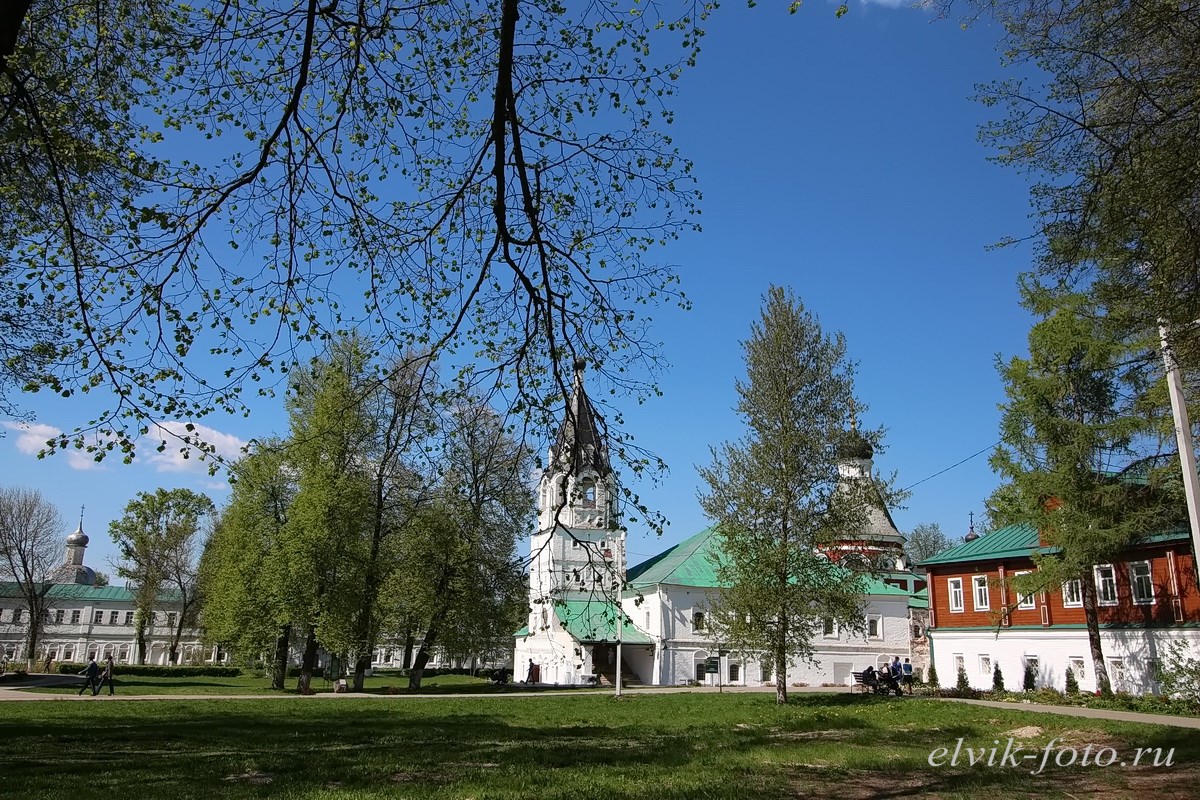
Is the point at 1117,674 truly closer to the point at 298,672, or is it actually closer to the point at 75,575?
the point at 298,672

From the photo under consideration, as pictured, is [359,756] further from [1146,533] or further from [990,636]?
[990,636]

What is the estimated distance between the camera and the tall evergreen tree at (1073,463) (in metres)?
26.7

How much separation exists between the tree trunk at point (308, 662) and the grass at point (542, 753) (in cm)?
1223

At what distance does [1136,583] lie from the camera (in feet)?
95.0

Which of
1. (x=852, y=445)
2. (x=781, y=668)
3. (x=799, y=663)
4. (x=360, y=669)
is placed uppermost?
(x=852, y=445)

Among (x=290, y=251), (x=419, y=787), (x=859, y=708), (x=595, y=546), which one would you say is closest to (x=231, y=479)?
(x=290, y=251)

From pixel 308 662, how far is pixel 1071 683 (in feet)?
99.2

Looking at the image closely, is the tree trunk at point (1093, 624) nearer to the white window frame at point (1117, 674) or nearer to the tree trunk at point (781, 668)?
the white window frame at point (1117, 674)

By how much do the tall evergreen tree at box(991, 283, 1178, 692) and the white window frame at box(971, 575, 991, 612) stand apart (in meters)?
5.62

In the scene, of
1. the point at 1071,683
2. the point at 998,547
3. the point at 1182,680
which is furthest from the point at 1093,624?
the point at 998,547

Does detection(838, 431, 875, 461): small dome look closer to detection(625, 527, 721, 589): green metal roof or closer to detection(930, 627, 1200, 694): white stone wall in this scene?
detection(930, 627, 1200, 694): white stone wall

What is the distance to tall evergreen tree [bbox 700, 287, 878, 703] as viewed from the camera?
89.0 feet

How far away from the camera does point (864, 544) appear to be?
28.7 meters

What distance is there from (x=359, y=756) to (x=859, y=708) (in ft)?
53.4
